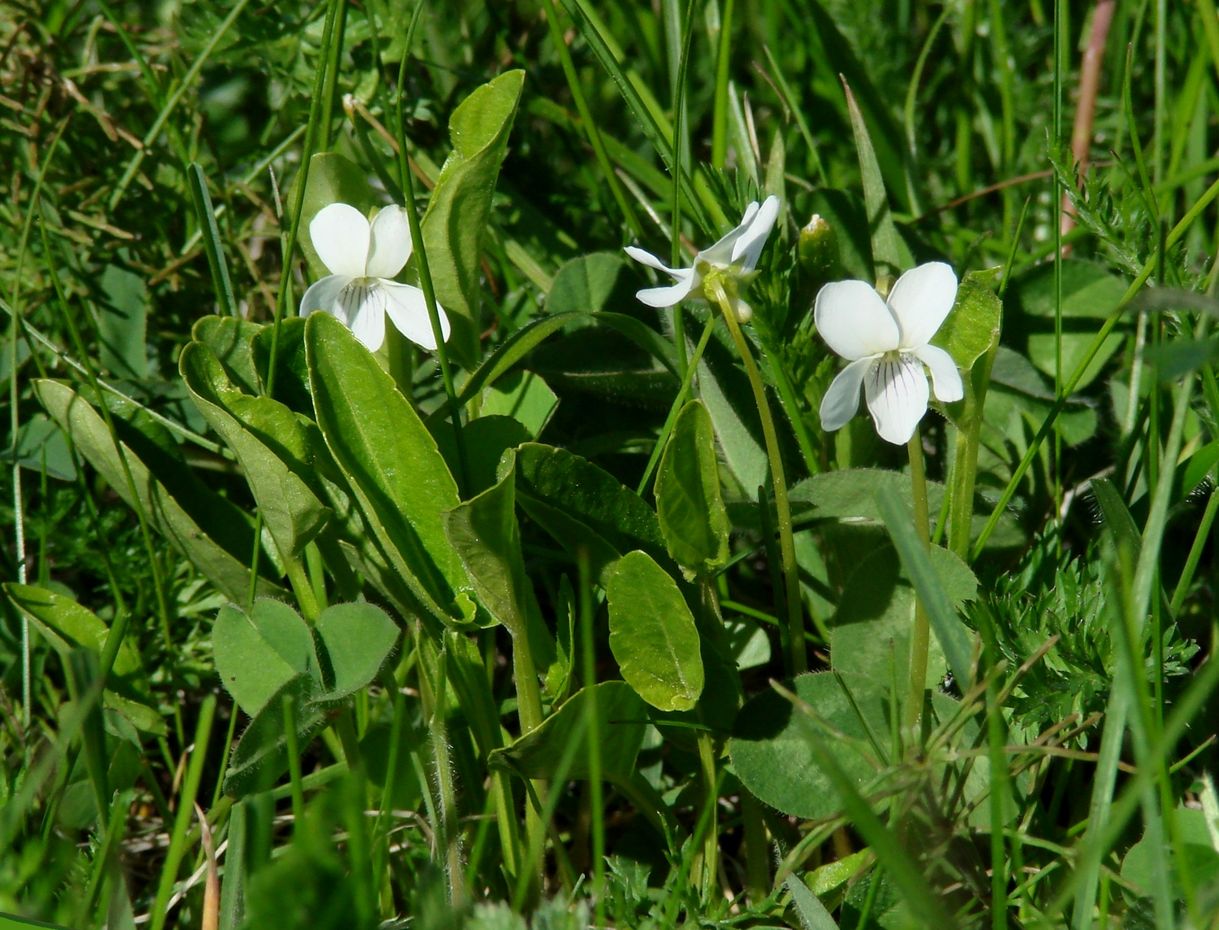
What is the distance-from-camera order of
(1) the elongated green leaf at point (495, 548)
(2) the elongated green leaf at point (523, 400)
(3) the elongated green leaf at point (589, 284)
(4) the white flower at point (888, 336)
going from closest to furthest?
(1) the elongated green leaf at point (495, 548) → (4) the white flower at point (888, 336) → (2) the elongated green leaf at point (523, 400) → (3) the elongated green leaf at point (589, 284)

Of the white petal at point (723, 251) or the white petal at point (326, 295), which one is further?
the white petal at point (326, 295)

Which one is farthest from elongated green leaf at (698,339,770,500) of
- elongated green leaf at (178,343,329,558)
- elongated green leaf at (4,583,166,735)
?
elongated green leaf at (4,583,166,735)

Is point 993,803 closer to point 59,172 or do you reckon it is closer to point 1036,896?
point 1036,896

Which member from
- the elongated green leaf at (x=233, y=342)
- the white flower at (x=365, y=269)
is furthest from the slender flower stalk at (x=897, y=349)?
the elongated green leaf at (x=233, y=342)

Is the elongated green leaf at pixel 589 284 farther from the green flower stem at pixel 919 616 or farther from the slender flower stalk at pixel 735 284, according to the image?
the green flower stem at pixel 919 616

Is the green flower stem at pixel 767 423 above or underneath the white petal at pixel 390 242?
underneath

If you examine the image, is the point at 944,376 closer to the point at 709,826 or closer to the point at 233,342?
the point at 709,826

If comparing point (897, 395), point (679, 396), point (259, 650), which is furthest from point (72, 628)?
point (897, 395)

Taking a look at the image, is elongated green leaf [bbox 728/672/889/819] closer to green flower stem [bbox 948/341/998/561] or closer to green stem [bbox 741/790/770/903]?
green stem [bbox 741/790/770/903]
